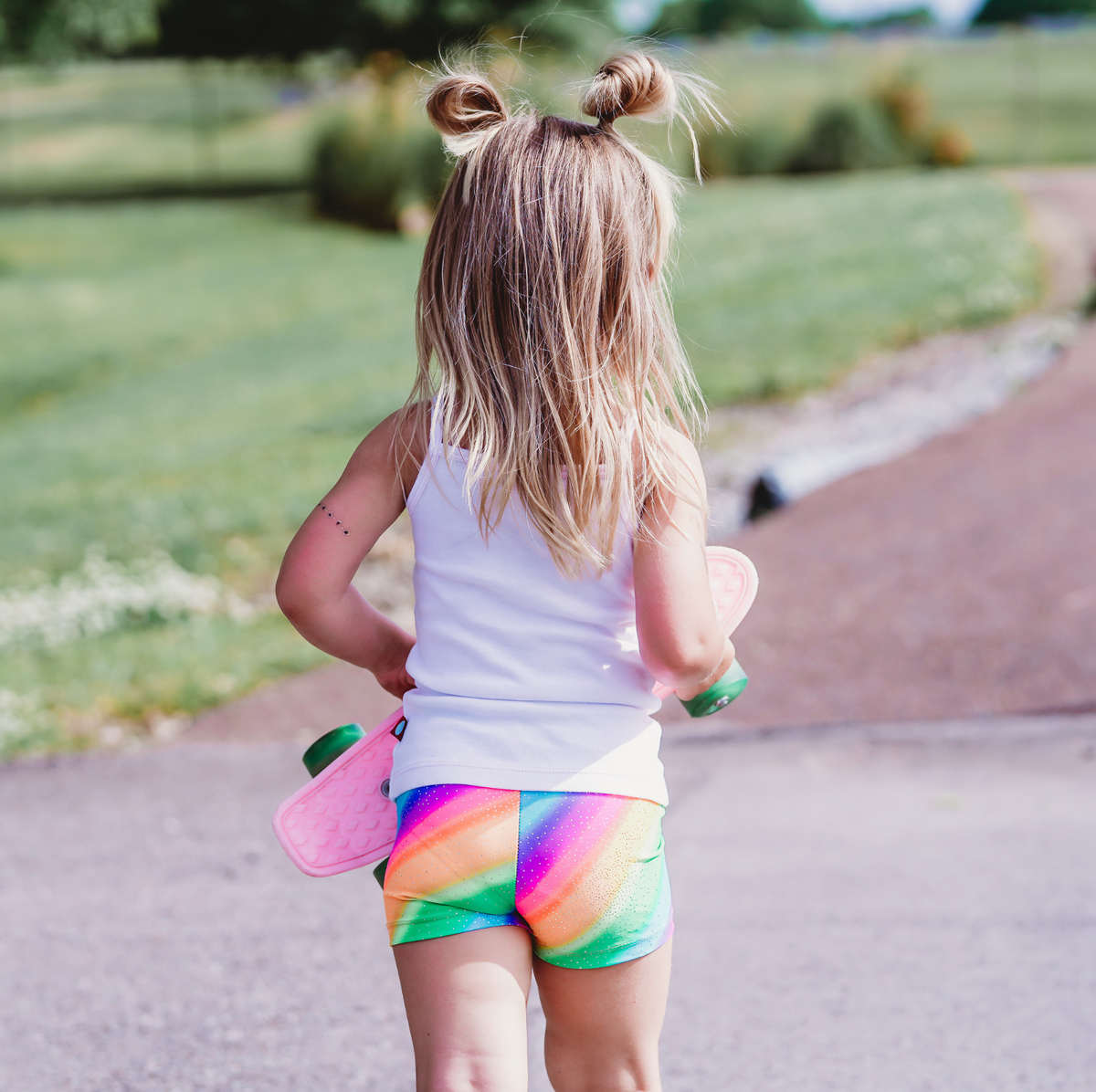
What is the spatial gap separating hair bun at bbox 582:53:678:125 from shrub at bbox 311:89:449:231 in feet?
65.8

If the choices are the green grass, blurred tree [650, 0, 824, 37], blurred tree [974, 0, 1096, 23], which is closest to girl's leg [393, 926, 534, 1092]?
the green grass

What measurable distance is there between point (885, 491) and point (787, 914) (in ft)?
13.3

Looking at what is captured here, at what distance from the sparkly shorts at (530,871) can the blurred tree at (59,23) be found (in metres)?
21.7

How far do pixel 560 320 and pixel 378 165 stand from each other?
72.5ft

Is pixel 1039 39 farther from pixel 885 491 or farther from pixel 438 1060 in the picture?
pixel 438 1060

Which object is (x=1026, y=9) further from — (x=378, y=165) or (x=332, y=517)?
(x=332, y=517)

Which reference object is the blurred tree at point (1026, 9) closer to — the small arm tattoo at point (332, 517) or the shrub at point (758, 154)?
the shrub at point (758, 154)

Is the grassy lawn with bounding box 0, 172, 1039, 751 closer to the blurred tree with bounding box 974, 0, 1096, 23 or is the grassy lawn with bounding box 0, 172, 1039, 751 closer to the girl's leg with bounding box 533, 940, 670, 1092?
the girl's leg with bounding box 533, 940, 670, 1092

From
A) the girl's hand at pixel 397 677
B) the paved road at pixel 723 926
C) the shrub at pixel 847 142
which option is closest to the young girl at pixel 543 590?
the girl's hand at pixel 397 677

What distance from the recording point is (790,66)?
1425 inches

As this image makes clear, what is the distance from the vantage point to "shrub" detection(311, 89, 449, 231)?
21938 mm

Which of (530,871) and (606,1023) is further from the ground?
(530,871)

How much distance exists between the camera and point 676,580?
5.40ft

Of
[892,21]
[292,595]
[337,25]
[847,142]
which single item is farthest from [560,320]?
[892,21]
